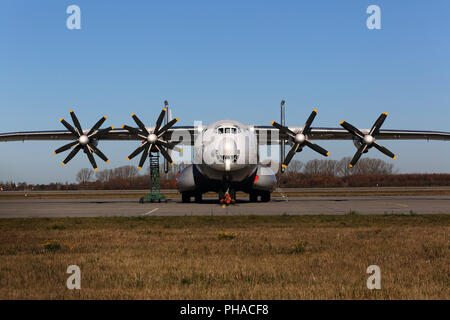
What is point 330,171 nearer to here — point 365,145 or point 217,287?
point 365,145

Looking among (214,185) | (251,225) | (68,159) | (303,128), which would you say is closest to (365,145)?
(303,128)

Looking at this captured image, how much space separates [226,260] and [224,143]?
15331 millimetres

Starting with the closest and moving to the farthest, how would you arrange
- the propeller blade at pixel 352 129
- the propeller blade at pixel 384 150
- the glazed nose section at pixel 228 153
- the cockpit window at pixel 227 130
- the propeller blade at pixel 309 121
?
the glazed nose section at pixel 228 153 < the cockpit window at pixel 227 130 < the propeller blade at pixel 309 121 < the propeller blade at pixel 352 129 < the propeller blade at pixel 384 150

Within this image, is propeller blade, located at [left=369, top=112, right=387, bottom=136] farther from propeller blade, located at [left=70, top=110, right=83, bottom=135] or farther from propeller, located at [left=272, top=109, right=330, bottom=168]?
propeller blade, located at [left=70, top=110, right=83, bottom=135]

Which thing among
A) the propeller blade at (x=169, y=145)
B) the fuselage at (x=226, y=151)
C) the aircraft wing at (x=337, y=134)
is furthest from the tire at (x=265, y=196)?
the propeller blade at (x=169, y=145)

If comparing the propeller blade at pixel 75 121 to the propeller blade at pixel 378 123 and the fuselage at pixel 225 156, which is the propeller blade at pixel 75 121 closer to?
the fuselage at pixel 225 156

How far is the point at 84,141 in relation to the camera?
1103 inches

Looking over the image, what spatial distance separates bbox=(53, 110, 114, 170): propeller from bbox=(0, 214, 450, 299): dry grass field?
14.2 metres

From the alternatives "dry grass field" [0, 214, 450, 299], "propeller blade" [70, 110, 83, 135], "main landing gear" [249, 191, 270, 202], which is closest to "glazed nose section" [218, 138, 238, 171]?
"main landing gear" [249, 191, 270, 202]

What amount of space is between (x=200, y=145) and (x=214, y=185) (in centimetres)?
318

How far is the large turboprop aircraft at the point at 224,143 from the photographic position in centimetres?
2361

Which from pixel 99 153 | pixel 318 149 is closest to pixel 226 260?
pixel 318 149

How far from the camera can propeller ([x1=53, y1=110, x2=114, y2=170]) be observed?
28.1m
